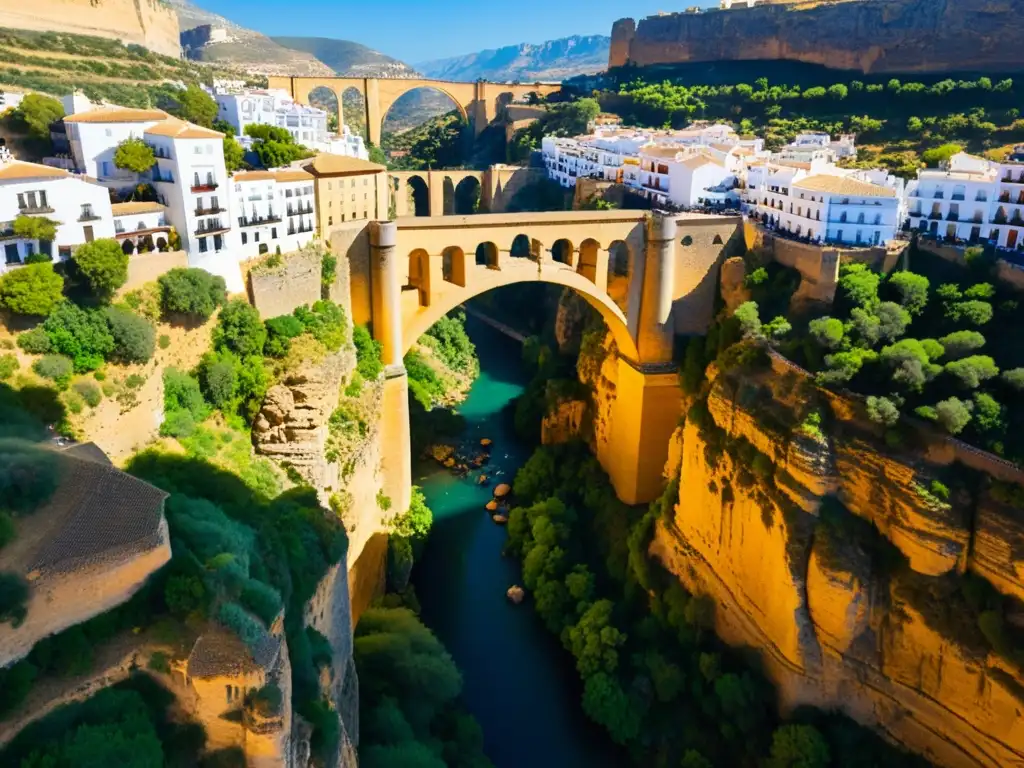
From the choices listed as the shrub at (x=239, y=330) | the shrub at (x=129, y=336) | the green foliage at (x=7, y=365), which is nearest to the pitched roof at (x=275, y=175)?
the shrub at (x=239, y=330)

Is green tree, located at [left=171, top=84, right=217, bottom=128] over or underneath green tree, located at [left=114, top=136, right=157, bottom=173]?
over

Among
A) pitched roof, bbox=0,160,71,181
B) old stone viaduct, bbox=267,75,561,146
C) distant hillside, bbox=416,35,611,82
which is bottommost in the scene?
pitched roof, bbox=0,160,71,181

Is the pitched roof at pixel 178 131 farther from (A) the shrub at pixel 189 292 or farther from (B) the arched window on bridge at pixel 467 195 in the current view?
(B) the arched window on bridge at pixel 467 195

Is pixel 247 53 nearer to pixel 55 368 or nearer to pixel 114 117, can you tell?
pixel 114 117

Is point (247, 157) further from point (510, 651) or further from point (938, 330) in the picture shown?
point (938, 330)

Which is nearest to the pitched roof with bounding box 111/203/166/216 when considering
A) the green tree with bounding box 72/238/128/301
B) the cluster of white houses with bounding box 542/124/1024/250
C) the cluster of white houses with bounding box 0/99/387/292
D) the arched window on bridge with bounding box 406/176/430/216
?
the cluster of white houses with bounding box 0/99/387/292

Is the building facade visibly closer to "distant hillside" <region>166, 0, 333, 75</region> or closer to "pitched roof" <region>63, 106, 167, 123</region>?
"pitched roof" <region>63, 106, 167, 123</region>
